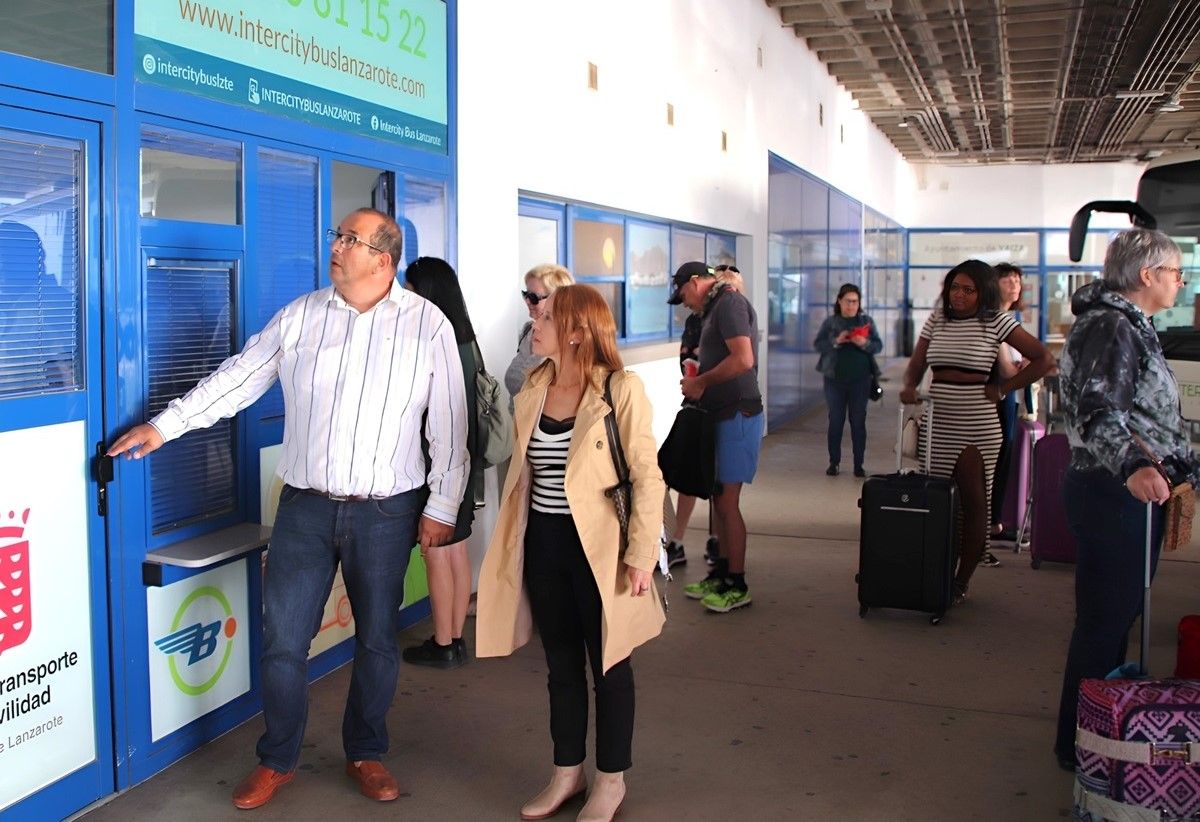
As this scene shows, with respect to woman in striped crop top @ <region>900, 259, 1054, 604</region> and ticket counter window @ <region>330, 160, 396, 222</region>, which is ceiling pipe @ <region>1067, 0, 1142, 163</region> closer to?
woman in striped crop top @ <region>900, 259, 1054, 604</region>

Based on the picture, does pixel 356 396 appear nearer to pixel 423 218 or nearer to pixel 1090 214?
pixel 423 218

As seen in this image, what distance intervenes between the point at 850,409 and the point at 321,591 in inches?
276

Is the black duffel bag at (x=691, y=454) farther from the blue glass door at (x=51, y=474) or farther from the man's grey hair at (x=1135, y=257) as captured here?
the blue glass door at (x=51, y=474)

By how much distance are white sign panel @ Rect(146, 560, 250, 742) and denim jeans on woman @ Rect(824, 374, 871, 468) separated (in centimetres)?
663

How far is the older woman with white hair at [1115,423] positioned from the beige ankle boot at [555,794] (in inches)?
61.4

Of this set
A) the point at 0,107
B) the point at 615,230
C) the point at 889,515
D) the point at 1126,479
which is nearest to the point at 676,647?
the point at 889,515

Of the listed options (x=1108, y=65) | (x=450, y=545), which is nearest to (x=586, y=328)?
(x=450, y=545)

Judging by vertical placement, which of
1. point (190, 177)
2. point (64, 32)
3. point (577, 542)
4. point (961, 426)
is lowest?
point (577, 542)

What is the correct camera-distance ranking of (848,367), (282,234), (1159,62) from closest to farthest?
(282,234) < (848,367) < (1159,62)

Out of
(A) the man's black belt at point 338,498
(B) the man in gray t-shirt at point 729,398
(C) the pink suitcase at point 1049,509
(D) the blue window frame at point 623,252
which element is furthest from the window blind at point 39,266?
(C) the pink suitcase at point 1049,509

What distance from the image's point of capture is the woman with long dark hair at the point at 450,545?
14.8 feet

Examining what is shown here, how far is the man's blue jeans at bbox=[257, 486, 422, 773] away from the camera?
137 inches

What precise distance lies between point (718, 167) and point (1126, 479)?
8.23 m

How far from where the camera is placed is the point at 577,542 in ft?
10.7
